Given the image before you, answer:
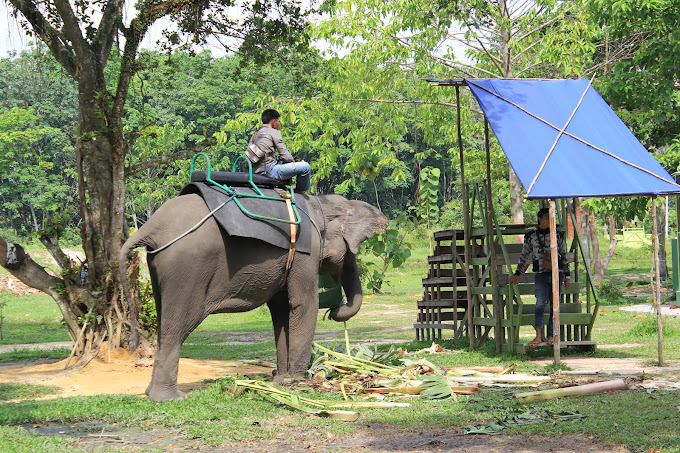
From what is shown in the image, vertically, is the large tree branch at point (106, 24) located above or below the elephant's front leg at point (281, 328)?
above

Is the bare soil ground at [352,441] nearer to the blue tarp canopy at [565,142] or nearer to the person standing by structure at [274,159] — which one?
the person standing by structure at [274,159]

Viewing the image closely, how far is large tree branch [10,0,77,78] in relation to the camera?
458 inches

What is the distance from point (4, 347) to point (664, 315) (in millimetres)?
13287

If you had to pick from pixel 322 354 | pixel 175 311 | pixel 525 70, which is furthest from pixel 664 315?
pixel 175 311

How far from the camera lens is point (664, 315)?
A: 53.7 feet

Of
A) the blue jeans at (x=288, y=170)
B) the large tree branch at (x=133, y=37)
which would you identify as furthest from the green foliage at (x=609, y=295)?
the large tree branch at (x=133, y=37)

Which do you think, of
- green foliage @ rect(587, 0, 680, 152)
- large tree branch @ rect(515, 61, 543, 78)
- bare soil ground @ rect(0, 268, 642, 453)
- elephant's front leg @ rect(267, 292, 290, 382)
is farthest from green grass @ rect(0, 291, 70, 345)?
large tree branch @ rect(515, 61, 543, 78)

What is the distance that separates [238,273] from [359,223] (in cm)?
184

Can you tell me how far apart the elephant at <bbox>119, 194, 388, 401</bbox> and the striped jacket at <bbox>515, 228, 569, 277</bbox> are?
7.60 feet

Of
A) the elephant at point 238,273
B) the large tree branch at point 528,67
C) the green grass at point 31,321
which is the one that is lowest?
the green grass at point 31,321

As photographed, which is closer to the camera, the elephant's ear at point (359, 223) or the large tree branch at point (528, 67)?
the elephant's ear at point (359, 223)

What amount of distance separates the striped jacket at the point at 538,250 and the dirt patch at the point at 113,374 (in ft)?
12.6

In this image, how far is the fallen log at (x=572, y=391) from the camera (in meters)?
7.38

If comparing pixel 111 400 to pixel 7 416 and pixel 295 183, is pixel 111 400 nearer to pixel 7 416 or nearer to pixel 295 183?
pixel 7 416
